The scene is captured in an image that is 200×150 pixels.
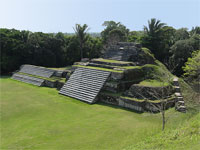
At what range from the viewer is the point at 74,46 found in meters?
28.3

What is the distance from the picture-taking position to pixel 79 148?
6.83 meters

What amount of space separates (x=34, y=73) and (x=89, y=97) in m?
11.0

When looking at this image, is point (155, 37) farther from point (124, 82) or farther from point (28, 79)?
point (28, 79)

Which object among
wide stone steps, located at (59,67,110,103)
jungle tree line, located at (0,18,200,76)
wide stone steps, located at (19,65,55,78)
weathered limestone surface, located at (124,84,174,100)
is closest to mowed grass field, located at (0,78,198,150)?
wide stone steps, located at (59,67,110,103)

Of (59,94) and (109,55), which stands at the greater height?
(109,55)

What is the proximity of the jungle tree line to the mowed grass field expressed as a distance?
40.6 ft

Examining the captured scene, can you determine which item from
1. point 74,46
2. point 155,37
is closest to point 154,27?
point 155,37

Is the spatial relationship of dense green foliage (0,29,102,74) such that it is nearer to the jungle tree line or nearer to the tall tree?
the jungle tree line

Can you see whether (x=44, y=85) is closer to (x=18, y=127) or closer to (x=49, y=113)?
(x=49, y=113)

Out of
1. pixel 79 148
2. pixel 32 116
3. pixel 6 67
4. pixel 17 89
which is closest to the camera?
pixel 79 148

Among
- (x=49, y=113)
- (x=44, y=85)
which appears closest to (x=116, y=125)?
(x=49, y=113)

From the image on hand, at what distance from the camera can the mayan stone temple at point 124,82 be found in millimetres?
11195

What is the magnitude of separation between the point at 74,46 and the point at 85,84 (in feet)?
50.4

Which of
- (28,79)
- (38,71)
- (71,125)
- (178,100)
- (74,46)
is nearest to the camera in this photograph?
(71,125)
